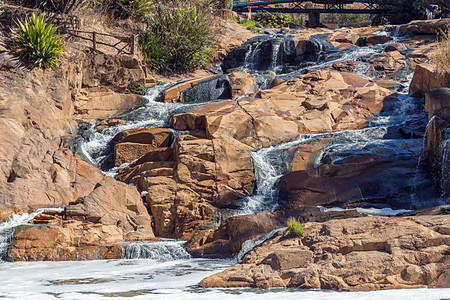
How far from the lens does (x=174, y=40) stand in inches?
728

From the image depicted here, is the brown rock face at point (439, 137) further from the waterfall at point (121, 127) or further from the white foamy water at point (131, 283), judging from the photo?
the waterfall at point (121, 127)

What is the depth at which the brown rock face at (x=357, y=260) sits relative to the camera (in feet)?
16.0

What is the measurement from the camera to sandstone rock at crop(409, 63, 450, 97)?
497 inches

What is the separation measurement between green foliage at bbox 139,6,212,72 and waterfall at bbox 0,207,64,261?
962cm

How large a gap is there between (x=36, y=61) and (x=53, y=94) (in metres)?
0.98

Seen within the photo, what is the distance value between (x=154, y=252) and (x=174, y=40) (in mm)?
11898

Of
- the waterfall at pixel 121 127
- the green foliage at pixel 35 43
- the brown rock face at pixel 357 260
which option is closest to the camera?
the brown rock face at pixel 357 260

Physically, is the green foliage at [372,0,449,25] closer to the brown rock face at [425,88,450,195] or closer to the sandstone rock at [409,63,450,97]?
→ the sandstone rock at [409,63,450,97]

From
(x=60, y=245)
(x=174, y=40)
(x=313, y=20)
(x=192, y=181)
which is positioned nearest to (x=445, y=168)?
(x=192, y=181)

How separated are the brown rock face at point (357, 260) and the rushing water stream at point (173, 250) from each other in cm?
21

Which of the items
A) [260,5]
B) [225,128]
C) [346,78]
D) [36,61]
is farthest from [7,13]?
[260,5]

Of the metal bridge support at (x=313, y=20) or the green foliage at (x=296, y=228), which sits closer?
the green foliage at (x=296, y=228)

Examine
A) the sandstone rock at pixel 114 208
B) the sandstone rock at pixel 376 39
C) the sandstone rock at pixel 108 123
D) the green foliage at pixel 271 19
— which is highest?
the green foliage at pixel 271 19

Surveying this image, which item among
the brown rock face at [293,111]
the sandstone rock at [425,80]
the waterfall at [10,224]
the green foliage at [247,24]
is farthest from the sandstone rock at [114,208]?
the green foliage at [247,24]
